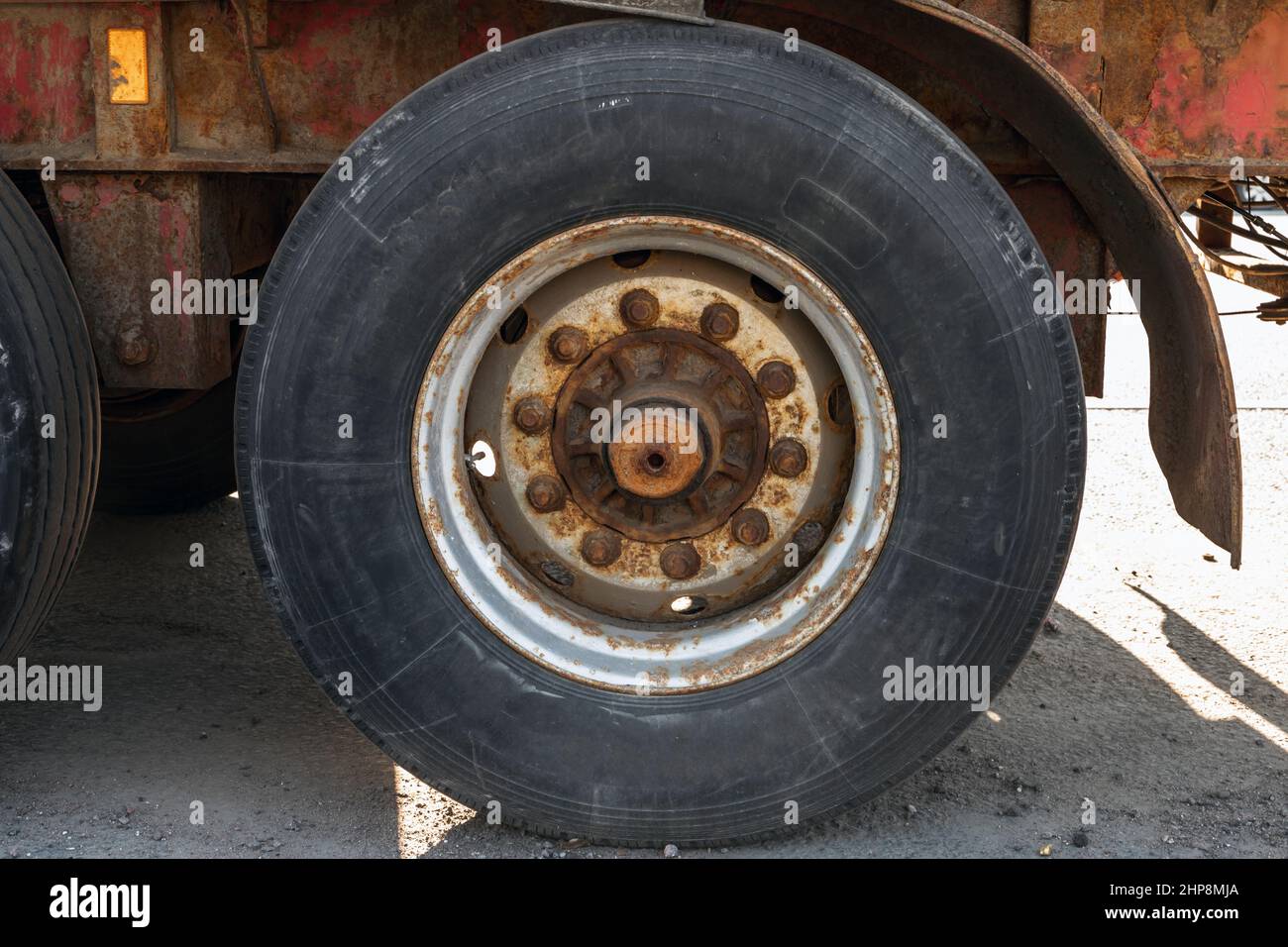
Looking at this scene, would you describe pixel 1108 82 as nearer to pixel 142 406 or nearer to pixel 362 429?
pixel 362 429

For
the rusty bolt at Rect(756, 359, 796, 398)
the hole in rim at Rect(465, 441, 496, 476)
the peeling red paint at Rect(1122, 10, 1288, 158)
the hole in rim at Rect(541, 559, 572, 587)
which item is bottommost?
the hole in rim at Rect(541, 559, 572, 587)

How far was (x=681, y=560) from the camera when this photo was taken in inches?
110

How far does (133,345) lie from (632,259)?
41.1 inches

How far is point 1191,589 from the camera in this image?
452 centimetres

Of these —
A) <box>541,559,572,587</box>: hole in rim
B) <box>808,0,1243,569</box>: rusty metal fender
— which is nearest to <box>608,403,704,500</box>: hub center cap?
<box>541,559,572,587</box>: hole in rim

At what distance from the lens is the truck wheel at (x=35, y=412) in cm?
260

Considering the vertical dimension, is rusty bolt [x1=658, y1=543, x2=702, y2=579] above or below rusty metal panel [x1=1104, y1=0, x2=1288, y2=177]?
below

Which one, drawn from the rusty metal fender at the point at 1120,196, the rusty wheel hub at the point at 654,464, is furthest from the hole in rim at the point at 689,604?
the rusty metal fender at the point at 1120,196

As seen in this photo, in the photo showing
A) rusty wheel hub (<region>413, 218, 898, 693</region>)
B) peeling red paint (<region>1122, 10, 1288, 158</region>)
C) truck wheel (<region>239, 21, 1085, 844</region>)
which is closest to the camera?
truck wheel (<region>239, 21, 1085, 844</region>)

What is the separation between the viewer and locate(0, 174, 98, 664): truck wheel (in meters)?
2.60

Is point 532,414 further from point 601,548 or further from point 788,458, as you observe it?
point 788,458

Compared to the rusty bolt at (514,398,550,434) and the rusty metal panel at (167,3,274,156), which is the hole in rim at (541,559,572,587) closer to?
the rusty bolt at (514,398,550,434)

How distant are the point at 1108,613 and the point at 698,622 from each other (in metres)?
2.04

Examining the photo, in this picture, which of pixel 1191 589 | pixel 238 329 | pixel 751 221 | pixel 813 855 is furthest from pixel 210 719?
pixel 1191 589
